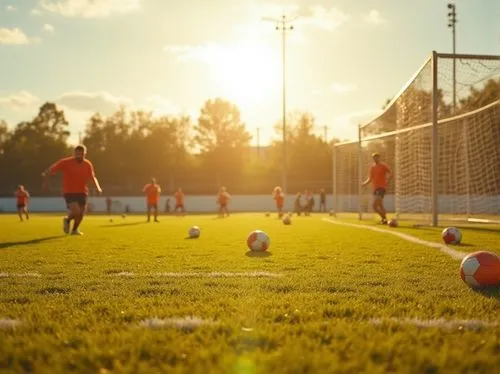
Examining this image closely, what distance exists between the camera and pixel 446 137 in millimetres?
24125

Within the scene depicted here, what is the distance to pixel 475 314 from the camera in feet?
13.4

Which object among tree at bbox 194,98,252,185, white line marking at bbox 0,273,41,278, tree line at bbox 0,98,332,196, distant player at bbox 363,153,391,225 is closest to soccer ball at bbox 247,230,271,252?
white line marking at bbox 0,273,41,278

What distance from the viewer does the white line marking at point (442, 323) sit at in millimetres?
3692

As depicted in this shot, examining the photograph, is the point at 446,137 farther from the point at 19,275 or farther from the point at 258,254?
the point at 19,275

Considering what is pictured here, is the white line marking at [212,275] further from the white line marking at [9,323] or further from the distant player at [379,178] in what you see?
the distant player at [379,178]

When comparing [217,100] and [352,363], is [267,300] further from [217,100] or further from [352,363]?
[217,100]

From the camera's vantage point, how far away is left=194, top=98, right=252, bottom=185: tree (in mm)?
71500

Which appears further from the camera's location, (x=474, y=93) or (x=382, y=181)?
(x=474, y=93)

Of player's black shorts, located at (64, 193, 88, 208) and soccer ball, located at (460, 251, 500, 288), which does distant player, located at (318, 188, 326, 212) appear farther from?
soccer ball, located at (460, 251, 500, 288)

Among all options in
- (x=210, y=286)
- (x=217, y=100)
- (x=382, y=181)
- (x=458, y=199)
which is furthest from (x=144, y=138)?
(x=210, y=286)

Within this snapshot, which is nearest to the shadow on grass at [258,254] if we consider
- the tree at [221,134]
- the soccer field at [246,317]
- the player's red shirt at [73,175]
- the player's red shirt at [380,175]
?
the soccer field at [246,317]

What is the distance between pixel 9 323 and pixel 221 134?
234 feet

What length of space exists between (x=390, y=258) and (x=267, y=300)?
3.84m

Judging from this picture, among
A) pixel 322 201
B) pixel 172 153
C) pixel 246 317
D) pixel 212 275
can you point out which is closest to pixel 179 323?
pixel 246 317
